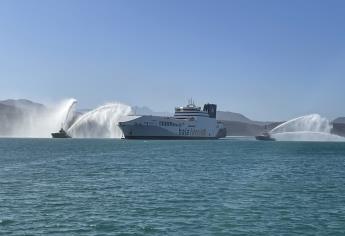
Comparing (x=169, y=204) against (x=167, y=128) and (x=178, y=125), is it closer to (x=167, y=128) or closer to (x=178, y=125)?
(x=167, y=128)

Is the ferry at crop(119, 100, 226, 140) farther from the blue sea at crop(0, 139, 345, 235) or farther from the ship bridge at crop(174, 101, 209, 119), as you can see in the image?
the blue sea at crop(0, 139, 345, 235)

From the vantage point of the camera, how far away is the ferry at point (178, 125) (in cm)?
16038

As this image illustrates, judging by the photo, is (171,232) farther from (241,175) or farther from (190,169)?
(190,169)

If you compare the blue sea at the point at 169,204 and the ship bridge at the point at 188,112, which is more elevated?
the ship bridge at the point at 188,112

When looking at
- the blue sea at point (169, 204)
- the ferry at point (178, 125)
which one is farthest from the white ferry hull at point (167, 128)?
the blue sea at point (169, 204)

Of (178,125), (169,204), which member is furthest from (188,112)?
(169,204)

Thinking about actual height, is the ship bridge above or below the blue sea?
above

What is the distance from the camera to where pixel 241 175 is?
4875 cm

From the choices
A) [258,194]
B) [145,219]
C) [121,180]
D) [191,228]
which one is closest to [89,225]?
[145,219]

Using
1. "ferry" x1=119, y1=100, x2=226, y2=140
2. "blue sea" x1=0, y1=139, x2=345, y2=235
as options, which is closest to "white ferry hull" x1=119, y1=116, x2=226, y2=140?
"ferry" x1=119, y1=100, x2=226, y2=140

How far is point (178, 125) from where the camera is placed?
173750 millimetres

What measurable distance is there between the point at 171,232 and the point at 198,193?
1228 centimetres

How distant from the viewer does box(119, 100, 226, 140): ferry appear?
526ft

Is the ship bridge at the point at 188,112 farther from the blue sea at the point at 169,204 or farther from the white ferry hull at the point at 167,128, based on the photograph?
the blue sea at the point at 169,204
